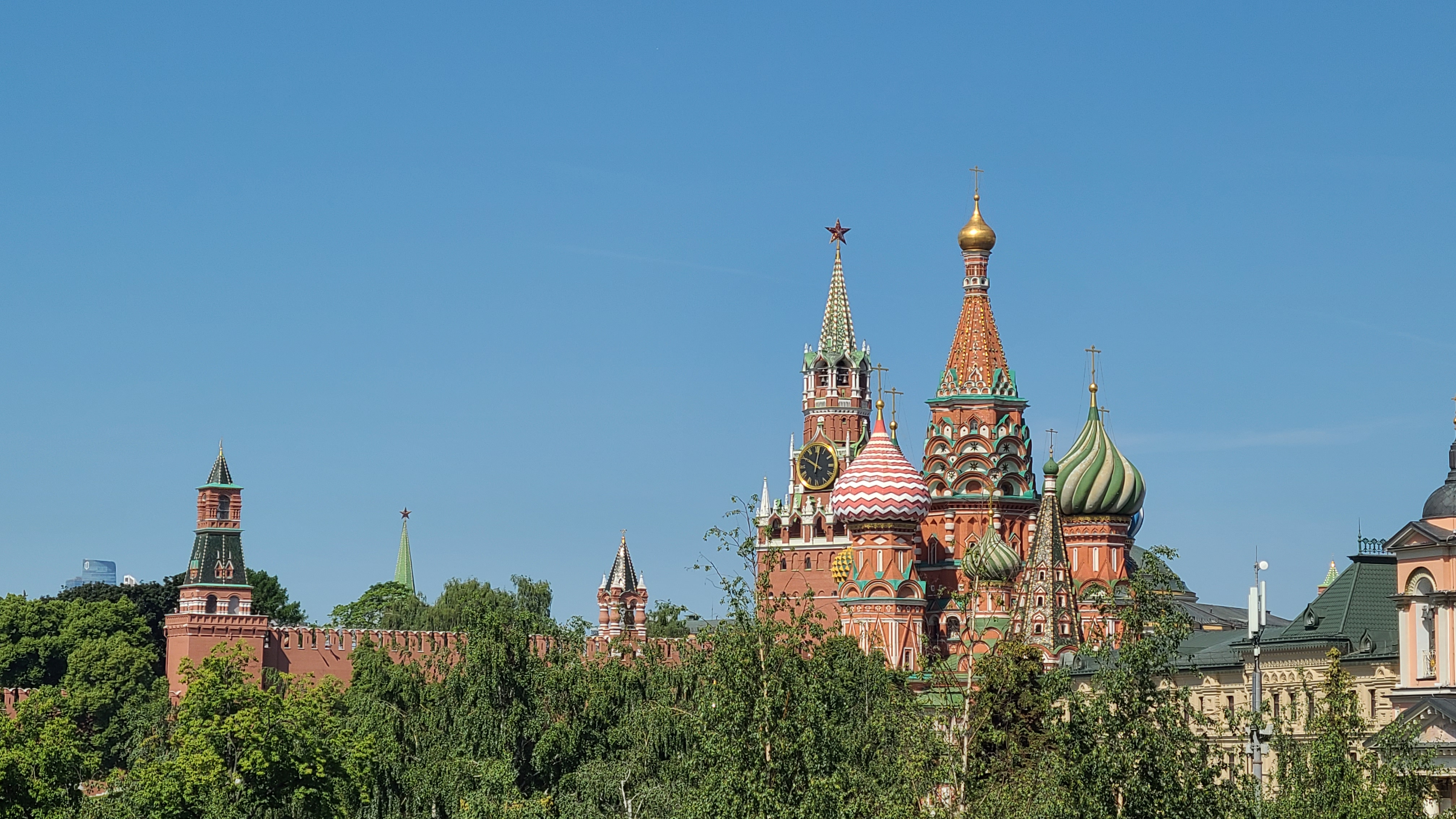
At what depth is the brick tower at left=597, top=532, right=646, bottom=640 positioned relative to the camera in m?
114

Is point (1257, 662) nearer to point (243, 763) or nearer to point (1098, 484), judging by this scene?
point (243, 763)

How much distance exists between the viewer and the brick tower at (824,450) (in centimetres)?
10938

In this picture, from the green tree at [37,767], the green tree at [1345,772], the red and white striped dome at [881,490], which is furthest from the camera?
the red and white striped dome at [881,490]

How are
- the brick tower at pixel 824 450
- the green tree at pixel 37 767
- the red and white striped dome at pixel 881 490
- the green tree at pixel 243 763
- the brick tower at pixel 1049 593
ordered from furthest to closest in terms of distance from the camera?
the brick tower at pixel 824 450
the red and white striped dome at pixel 881 490
the brick tower at pixel 1049 593
the green tree at pixel 243 763
the green tree at pixel 37 767

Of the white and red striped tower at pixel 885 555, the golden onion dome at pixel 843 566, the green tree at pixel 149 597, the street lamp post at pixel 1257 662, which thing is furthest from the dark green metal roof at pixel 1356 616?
the green tree at pixel 149 597

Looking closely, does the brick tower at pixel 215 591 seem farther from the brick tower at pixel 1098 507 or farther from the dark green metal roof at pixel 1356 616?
the dark green metal roof at pixel 1356 616

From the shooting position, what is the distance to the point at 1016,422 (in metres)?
94.2

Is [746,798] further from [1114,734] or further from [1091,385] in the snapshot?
[1091,385]

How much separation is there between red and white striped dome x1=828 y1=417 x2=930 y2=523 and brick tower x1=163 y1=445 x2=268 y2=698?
2242 cm

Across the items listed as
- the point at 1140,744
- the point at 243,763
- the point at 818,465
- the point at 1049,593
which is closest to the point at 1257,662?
the point at 1140,744

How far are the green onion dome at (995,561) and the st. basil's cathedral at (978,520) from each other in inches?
2.2

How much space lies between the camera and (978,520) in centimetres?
9375

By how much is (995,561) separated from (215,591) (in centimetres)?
2874

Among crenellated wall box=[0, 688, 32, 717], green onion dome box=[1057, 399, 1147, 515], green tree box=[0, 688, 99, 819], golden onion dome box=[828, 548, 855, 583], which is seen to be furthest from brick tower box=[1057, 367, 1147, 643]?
green tree box=[0, 688, 99, 819]
